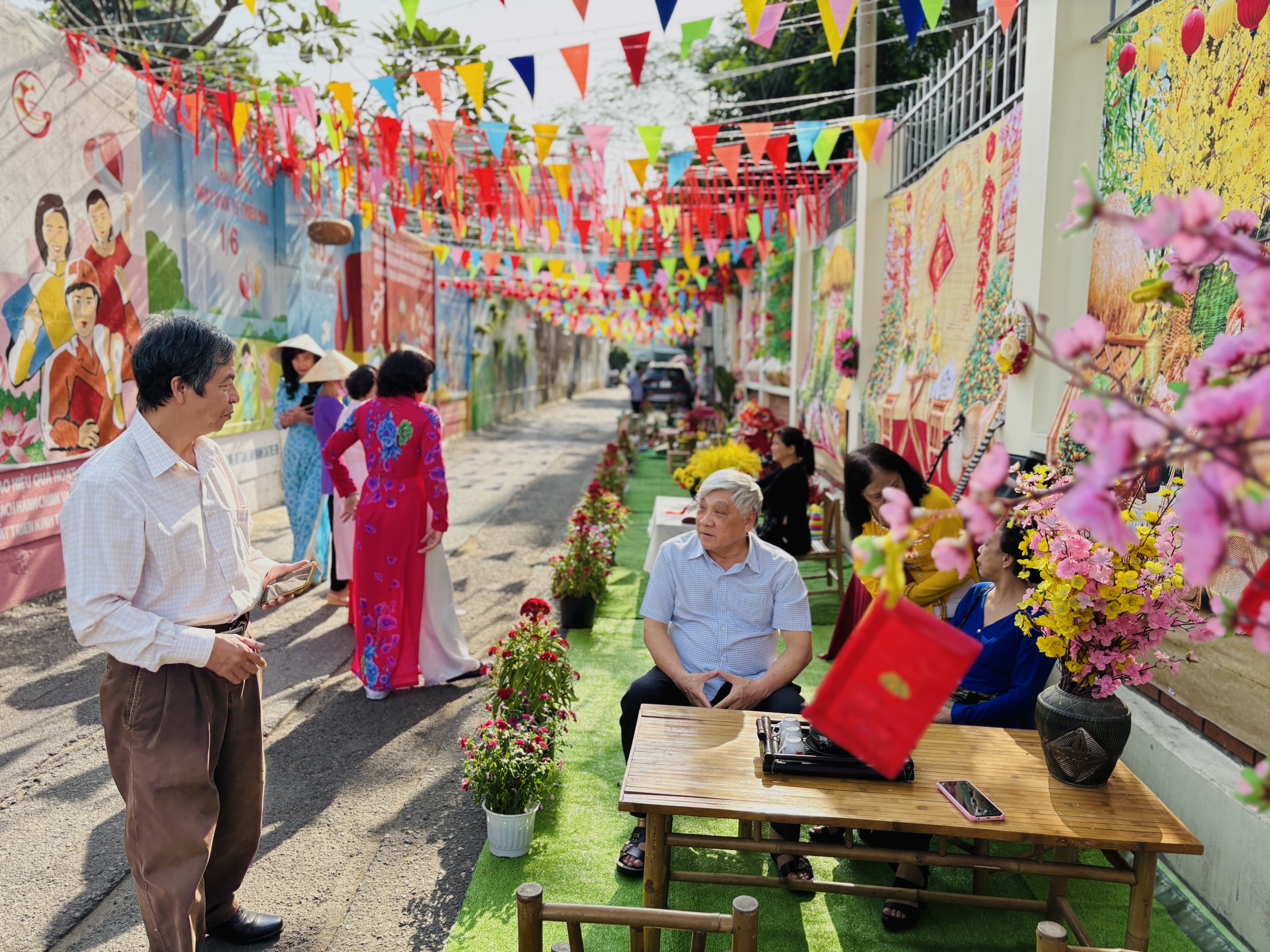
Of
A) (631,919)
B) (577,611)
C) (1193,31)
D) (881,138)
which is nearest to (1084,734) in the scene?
(631,919)

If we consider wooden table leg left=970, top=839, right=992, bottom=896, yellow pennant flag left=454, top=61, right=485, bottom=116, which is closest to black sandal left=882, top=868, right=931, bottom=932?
wooden table leg left=970, top=839, right=992, bottom=896

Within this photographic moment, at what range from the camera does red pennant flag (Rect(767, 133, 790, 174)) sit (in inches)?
258

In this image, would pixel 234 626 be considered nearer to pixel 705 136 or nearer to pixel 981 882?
pixel 981 882

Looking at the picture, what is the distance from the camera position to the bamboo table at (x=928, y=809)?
214cm

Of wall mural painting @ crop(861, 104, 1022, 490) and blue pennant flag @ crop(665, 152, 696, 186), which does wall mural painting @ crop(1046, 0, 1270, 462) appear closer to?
wall mural painting @ crop(861, 104, 1022, 490)

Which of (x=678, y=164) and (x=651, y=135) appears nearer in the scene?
(x=651, y=135)

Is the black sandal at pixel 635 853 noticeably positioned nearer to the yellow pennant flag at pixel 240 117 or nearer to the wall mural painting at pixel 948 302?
the wall mural painting at pixel 948 302

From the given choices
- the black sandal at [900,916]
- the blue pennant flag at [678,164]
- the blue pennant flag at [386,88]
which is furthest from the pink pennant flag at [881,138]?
the black sandal at [900,916]

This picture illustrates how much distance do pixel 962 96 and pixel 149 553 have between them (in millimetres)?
5560

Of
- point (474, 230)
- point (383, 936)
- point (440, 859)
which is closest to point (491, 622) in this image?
point (440, 859)

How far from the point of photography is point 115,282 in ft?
21.2

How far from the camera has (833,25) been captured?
4.24 metres

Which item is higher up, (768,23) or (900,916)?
(768,23)

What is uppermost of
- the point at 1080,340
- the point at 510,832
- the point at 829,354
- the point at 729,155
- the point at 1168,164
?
the point at 729,155
